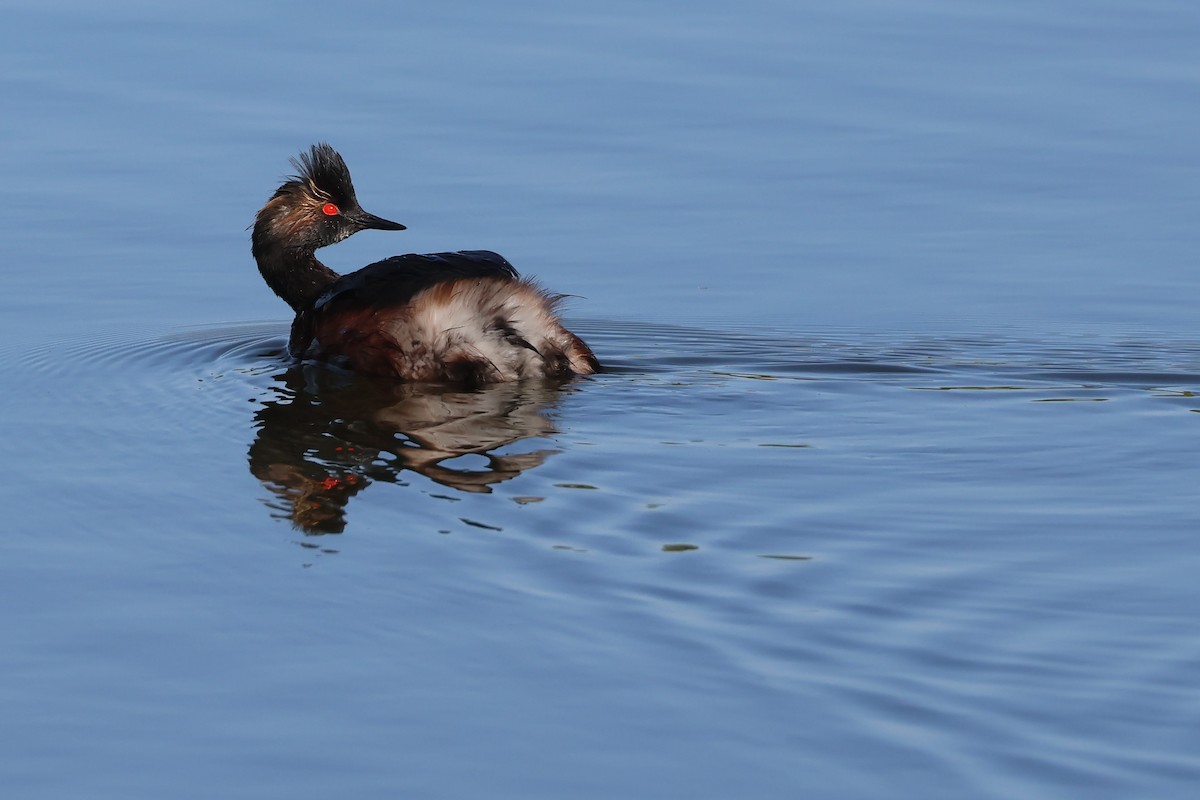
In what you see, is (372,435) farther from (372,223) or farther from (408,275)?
(372,223)

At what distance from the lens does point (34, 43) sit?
15227 millimetres

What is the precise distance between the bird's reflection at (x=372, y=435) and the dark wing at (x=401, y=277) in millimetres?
360

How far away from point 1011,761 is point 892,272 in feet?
21.5

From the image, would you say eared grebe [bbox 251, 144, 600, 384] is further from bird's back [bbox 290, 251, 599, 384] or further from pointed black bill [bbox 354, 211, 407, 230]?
pointed black bill [bbox 354, 211, 407, 230]

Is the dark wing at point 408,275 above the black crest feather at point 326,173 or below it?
below

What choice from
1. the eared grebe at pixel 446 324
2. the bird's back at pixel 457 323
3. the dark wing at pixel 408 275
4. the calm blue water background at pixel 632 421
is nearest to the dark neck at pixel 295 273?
the calm blue water background at pixel 632 421

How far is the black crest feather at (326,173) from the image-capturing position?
10273 millimetres

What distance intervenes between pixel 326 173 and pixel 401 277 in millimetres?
1456

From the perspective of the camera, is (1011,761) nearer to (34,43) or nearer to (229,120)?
(229,120)

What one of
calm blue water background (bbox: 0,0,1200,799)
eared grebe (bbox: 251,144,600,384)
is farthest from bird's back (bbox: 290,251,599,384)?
calm blue water background (bbox: 0,0,1200,799)

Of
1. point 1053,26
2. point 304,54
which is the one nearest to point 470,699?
point 304,54

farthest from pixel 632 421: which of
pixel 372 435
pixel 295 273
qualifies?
pixel 295 273

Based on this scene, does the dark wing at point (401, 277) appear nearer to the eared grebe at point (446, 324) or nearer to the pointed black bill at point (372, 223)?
the eared grebe at point (446, 324)

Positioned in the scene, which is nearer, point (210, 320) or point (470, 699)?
point (470, 699)
